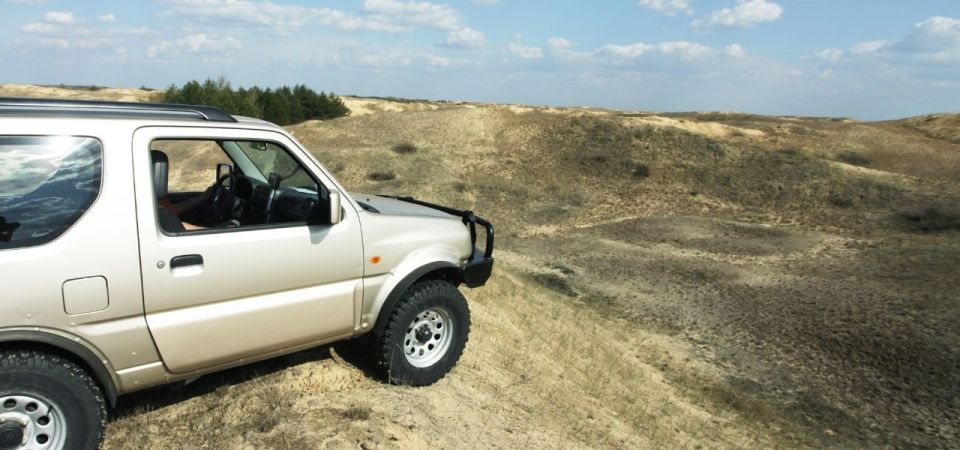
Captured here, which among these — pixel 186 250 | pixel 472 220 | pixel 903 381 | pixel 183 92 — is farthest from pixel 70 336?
pixel 183 92

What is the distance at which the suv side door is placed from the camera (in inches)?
139

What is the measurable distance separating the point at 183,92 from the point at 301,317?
1527 inches

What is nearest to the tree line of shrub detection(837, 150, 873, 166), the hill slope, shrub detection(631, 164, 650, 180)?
the hill slope

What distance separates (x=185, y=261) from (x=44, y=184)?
2.62 ft

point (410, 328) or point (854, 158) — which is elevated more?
point (854, 158)

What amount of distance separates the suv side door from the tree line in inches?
1283

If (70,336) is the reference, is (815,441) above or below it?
below

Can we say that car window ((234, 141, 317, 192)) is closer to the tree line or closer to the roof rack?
the roof rack

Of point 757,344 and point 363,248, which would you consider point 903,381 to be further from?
point 363,248

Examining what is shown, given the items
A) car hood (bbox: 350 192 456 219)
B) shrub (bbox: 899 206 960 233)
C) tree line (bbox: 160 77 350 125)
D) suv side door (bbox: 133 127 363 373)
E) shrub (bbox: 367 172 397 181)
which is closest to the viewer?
suv side door (bbox: 133 127 363 373)

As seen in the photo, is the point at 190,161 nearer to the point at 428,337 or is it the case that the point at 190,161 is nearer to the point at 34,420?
the point at 428,337

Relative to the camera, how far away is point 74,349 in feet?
10.8

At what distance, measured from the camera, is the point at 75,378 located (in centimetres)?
333

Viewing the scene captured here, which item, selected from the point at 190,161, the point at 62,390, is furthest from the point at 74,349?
the point at 190,161
